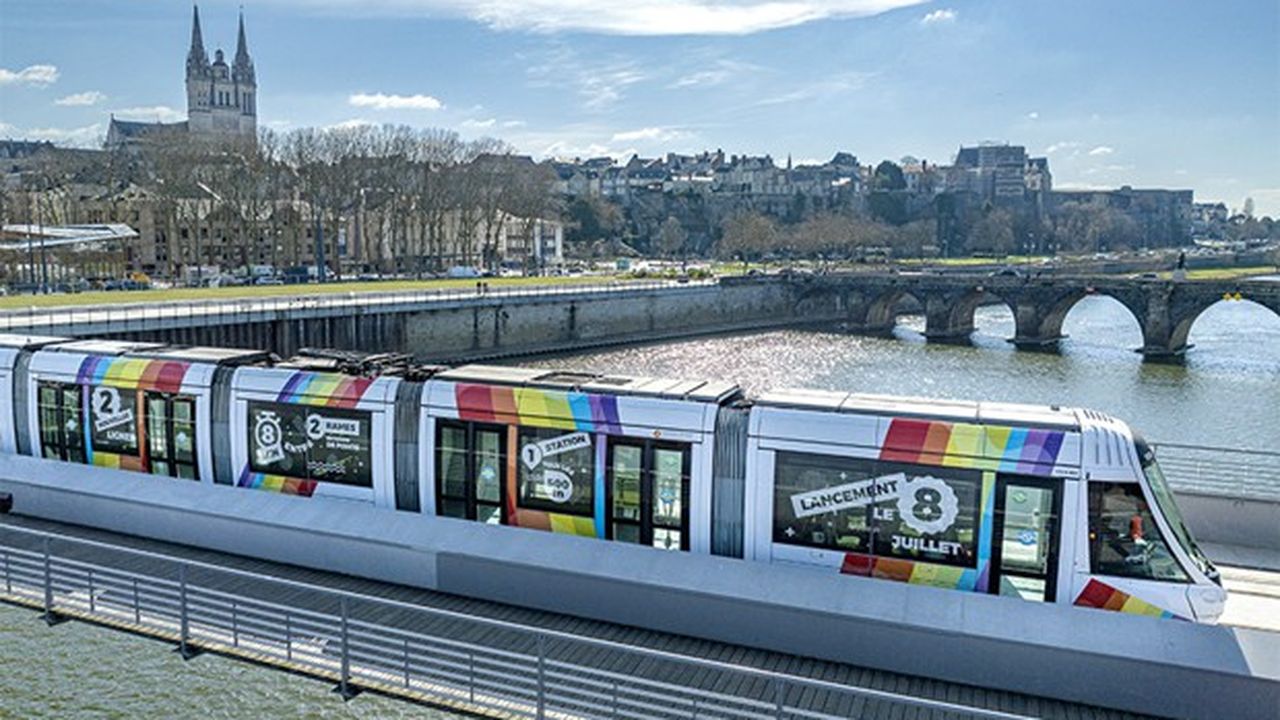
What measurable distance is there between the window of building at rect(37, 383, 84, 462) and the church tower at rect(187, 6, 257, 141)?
182894 millimetres

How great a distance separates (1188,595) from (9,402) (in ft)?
63.7

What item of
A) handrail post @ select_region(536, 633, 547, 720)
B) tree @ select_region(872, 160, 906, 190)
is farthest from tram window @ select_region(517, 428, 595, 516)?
tree @ select_region(872, 160, 906, 190)

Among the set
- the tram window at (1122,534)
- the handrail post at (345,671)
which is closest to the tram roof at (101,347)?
the handrail post at (345,671)

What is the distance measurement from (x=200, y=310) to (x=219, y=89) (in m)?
162

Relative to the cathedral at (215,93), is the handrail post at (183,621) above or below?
below

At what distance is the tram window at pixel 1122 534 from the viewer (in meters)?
11.8

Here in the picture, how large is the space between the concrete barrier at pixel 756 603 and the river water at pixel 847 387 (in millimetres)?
1975

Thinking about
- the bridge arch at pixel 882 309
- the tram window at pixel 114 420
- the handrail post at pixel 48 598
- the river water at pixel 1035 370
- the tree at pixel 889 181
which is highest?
the tree at pixel 889 181

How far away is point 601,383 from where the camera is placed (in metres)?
15.1

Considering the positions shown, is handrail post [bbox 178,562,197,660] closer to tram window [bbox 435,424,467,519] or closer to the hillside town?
tram window [bbox 435,424,467,519]

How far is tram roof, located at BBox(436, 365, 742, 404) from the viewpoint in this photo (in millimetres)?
14344

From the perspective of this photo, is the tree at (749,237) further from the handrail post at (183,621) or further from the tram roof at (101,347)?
the handrail post at (183,621)

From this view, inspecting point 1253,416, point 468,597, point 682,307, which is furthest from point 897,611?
point 682,307

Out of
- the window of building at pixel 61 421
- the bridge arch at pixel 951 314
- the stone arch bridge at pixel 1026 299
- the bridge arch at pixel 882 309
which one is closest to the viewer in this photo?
the window of building at pixel 61 421
